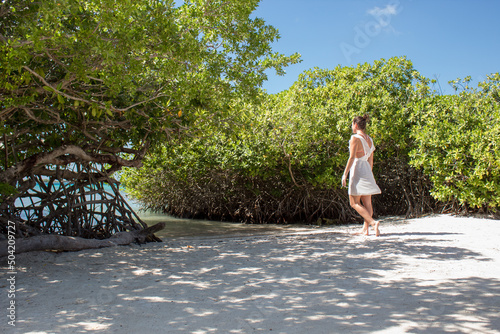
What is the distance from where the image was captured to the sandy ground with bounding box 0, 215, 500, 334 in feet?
8.34

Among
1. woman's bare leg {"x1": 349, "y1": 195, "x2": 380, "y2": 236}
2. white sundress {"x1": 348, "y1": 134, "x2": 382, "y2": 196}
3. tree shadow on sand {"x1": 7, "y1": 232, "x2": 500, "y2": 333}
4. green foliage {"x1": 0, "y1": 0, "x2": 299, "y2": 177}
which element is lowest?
tree shadow on sand {"x1": 7, "y1": 232, "x2": 500, "y2": 333}

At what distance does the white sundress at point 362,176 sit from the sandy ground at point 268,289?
818 millimetres

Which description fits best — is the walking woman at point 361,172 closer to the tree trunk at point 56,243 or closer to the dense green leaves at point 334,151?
the dense green leaves at point 334,151

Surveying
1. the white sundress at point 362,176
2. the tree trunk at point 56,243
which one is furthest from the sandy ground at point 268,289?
the white sundress at point 362,176

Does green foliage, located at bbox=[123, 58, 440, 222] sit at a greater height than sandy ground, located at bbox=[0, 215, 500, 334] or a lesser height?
greater

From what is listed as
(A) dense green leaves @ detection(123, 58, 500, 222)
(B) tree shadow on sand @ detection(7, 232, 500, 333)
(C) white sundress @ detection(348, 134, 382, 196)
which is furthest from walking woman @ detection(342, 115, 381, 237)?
(A) dense green leaves @ detection(123, 58, 500, 222)

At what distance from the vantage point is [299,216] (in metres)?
11.8

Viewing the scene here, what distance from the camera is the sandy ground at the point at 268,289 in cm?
254

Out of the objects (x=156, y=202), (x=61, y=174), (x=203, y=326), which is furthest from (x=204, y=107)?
(x=156, y=202)

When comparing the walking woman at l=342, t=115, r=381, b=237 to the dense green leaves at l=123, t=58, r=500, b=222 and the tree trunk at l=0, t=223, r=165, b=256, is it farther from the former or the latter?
the tree trunk at l=0, t=223, r=165, b=256

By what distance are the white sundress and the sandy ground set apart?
0.82 m

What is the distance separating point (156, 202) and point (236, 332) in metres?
12.3

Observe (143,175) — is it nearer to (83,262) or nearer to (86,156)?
(86,156)

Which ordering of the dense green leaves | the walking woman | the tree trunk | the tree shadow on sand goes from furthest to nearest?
the dense green leaves → the walking woman → the tree trunk → the tree shadow on sand
